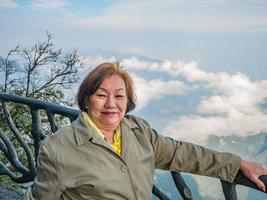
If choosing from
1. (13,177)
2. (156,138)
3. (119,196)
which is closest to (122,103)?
(156,138)

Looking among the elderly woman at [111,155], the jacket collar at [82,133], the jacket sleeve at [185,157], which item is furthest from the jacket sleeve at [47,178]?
the jacket sleeve at [185,157]

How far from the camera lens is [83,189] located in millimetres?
2285

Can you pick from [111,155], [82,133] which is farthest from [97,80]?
[111,155]

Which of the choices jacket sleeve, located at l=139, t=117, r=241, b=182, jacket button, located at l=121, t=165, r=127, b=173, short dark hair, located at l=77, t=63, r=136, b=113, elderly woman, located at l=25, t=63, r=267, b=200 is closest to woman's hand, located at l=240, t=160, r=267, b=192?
elderly woman, located at l=25, t=63, r=267, b=200

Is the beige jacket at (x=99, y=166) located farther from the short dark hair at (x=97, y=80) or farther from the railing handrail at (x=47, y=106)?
the railing handrail at (x=47, y=106)

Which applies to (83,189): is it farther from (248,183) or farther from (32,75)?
(32,75)

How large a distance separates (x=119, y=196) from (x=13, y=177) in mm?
1682

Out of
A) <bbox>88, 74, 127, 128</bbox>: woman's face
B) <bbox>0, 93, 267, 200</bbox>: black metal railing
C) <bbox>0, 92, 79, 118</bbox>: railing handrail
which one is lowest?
<bbox>0, 93, 267, 200</bbox>: black metal railing

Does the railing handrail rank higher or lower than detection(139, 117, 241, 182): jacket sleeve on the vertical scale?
higher

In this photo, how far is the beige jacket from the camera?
227cm

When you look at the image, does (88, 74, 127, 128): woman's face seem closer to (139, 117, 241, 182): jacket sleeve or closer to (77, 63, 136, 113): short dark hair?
(77, 63, 136, 113): short dark hair

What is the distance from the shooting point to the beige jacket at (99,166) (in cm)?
227

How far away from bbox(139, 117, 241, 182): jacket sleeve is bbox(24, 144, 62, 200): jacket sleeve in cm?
54

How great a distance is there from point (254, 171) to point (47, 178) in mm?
926
